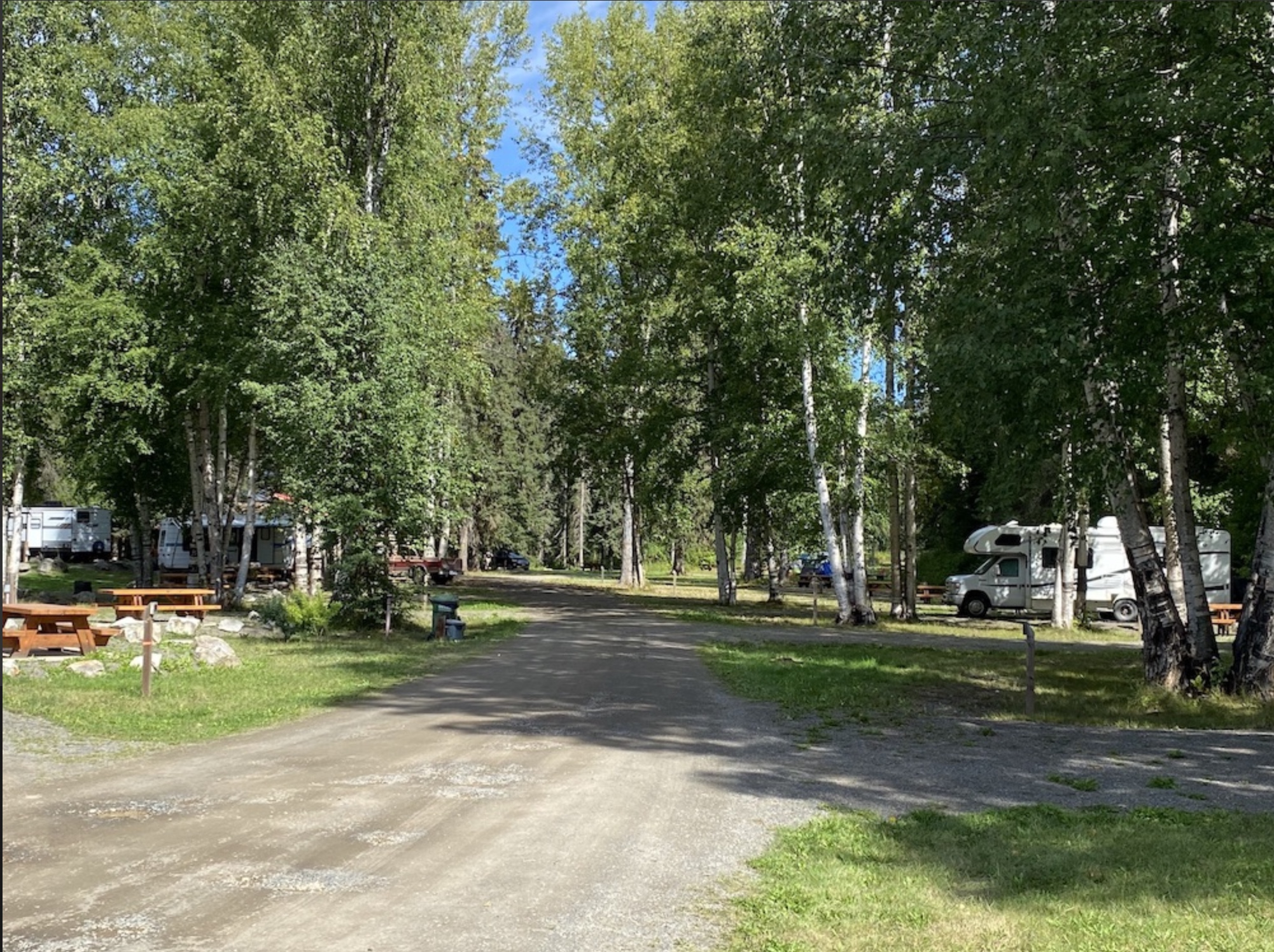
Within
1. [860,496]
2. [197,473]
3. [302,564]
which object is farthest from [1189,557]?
[197,473]

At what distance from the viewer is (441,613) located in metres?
20.3

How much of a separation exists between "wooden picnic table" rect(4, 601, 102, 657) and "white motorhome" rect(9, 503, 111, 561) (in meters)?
39.5

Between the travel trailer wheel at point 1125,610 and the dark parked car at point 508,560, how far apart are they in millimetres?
39471

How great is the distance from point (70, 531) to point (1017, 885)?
2205 inches

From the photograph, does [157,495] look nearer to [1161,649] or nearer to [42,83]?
[42,83]

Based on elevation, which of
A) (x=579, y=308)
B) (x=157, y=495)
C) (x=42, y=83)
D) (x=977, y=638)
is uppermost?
(x=42, y=83)

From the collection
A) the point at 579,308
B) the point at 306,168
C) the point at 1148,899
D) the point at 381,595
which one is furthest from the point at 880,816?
the point at 579,308

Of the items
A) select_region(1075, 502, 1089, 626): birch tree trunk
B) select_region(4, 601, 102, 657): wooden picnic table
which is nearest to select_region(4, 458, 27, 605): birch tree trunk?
select_region(4, 601, 102, 657): wooden picnic table

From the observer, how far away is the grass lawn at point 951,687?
12.3 metres

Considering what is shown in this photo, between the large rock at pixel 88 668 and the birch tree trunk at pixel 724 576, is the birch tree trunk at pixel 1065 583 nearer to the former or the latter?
the birch tree trunk at pixel 724 576

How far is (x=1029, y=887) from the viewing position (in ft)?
18.6

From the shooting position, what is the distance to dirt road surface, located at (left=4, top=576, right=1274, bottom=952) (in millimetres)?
4902

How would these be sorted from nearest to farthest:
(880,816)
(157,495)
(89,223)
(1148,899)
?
1. (1148,899)
2. (880,816)
3. (89,223)
4. (157,495)

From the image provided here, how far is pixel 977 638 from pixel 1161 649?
30.7 feet
